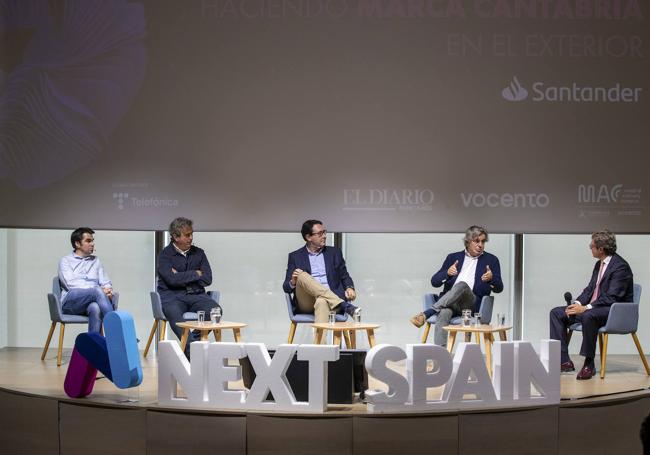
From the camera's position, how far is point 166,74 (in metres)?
8.00

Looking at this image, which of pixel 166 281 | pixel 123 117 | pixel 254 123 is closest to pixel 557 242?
pixel 254 123

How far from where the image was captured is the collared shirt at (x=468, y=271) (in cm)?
747

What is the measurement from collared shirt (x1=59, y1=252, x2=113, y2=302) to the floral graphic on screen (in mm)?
1013

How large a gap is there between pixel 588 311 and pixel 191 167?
12.1ft

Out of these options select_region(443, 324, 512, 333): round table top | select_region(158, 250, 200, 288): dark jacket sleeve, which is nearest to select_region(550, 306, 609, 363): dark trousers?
select_region(443, 324, 512, 333): round table top

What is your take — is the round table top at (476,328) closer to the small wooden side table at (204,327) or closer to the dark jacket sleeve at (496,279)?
the dark jacket sleeve at (496,279)

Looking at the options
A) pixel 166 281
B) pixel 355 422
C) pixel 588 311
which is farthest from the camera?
pixel 166 281

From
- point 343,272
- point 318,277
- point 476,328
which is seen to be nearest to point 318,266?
point 318,277

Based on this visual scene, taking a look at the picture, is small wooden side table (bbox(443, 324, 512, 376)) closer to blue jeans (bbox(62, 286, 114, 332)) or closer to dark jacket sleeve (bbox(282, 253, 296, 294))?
dark jacket sleeve (bbox(282, 253, 296, 294))

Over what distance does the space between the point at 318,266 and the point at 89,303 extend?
6.47 ft

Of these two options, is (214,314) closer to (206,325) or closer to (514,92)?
(206,325)

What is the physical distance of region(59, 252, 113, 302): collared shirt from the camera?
24.2ft

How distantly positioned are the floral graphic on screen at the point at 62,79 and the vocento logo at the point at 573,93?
3.43m

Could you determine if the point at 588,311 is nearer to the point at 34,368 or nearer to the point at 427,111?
the point at 427,111
